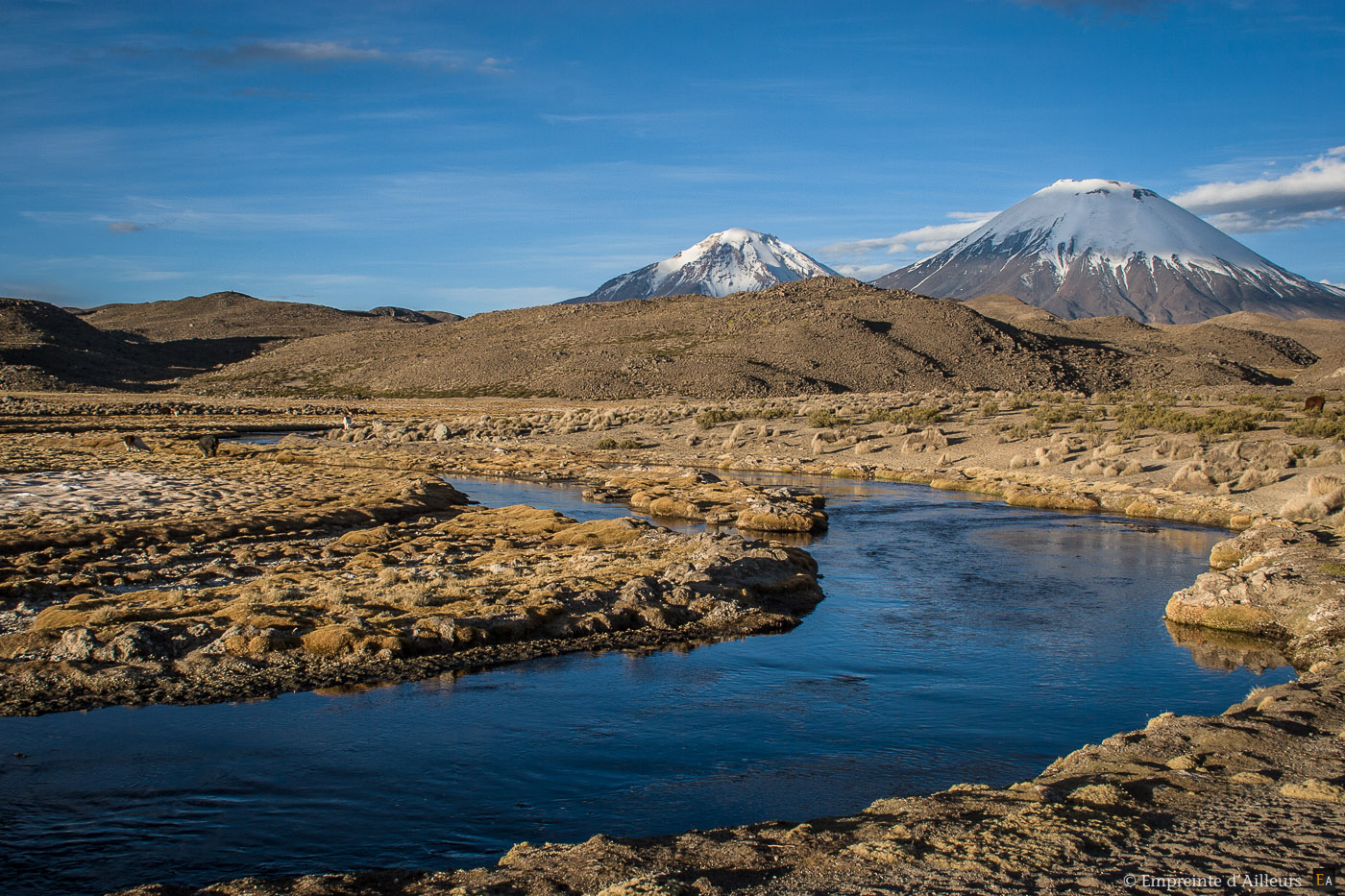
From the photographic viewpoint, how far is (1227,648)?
12625 millimetres

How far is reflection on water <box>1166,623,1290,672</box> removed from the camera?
11977 millimetres

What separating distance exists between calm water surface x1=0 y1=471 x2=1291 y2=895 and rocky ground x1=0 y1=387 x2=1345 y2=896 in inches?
31.7

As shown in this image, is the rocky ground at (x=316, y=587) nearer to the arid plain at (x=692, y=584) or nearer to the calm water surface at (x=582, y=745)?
the arid plain at (x=692, y=584)

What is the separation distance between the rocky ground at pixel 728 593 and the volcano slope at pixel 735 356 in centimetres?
4080

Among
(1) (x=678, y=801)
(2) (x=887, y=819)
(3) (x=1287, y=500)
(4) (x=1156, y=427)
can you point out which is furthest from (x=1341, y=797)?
(4) (x=1156, y=427)

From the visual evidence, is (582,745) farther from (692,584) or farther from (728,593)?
(728,593)

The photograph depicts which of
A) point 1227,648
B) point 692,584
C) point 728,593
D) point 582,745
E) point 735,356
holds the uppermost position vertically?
point 735,356

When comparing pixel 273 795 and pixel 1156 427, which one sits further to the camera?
pixel 1156 427

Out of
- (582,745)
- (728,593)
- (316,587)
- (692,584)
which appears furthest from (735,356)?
(582,745)

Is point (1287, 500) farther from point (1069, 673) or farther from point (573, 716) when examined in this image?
point (573, 716)

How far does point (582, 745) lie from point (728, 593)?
554 centimetres

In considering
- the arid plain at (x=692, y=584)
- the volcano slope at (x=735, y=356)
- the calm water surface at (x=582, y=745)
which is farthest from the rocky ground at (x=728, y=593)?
the volcano slope at (x=735, y=356)

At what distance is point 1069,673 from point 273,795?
864 centimetres

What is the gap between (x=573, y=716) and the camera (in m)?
9.84
